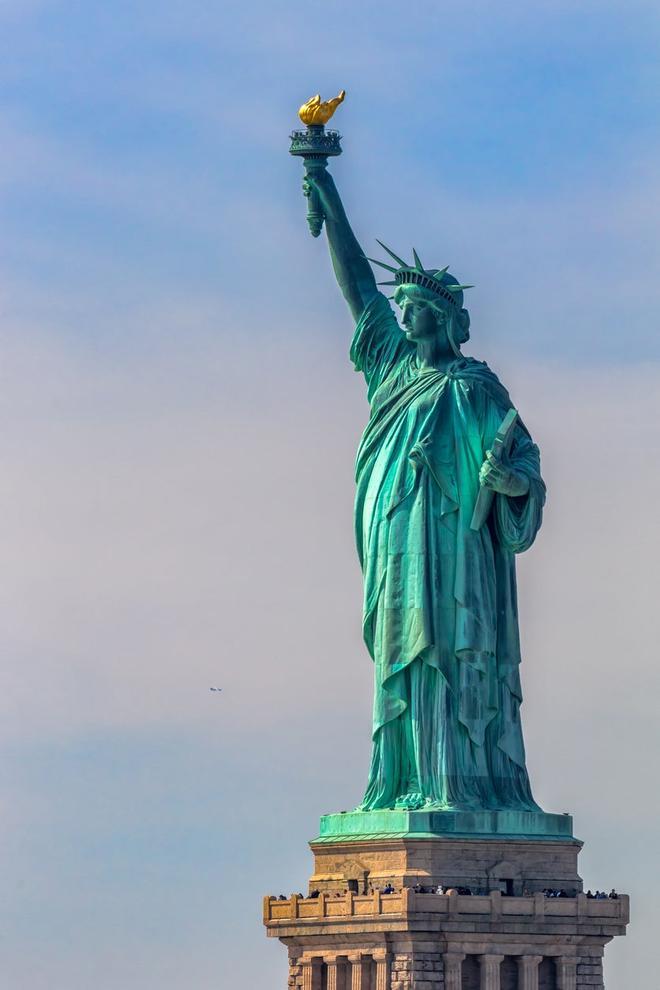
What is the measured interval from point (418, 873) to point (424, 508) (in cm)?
515

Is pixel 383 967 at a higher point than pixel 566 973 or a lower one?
lower

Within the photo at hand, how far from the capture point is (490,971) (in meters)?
67.4

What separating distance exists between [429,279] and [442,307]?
47cm

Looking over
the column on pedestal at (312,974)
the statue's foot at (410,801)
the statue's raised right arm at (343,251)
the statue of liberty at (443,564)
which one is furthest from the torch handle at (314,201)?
the column on pedestal at (312,974)

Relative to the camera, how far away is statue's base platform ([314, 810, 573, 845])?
221ft

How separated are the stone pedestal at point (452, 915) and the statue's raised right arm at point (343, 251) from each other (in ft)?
25.1

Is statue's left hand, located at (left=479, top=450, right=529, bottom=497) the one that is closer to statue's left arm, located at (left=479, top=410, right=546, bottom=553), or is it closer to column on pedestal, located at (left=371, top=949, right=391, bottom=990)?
statue's left arm, located at (left=479, top=410, right=546, bottom=553)

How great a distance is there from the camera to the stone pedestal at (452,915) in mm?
67188

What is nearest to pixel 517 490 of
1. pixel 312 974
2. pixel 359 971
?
pixel 359 971

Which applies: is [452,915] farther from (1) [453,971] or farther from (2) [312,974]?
(2) [312,974]

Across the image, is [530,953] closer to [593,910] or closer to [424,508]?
[593,910]

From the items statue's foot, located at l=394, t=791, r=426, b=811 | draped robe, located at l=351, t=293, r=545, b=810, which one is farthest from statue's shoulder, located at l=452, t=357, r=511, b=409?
statue's foot, located at l=394, t=791, r=426, b=811

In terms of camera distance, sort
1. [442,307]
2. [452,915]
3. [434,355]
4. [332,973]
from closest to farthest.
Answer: [452,915] → [332,973] → [442,307] → [434,355]

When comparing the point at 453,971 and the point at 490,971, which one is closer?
the point at 453,971
